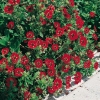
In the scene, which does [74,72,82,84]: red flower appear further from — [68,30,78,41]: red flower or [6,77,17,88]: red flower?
[6,77,17,88]: red flower

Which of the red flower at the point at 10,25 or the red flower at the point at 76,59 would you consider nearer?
the red flower at the point at 10,25

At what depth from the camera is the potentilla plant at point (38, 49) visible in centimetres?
384

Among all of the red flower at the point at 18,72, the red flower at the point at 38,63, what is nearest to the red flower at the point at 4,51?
the red flower at the point at 18,72

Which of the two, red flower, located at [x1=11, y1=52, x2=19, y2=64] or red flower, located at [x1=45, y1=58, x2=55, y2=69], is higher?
red flower, located at [x1=11, y1=52, x2=19, y2=64]

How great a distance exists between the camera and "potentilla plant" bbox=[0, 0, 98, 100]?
384 centimetres

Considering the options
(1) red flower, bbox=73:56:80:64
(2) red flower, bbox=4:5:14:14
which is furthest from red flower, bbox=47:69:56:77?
(2) red flower, bbox=4:5:14:14

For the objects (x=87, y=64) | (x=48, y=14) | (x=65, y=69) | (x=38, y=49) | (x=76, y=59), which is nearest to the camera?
(x=38, y=49)

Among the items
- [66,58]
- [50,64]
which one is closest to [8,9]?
[50,64]

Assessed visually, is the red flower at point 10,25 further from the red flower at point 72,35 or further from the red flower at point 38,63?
the red flower at point 72,35

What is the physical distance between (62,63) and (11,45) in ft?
2.38

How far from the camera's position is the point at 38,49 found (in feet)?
13.0

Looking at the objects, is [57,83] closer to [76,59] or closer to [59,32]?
[76,59]

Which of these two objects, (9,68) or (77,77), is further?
(77,77)

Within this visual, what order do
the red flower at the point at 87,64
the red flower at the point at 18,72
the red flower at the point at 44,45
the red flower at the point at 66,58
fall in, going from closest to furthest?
the red flower at the point at 18,72 < the red flower at the point at 44,45 < the red flower at the point at 66,58 < the red flower at the point at 87,64
